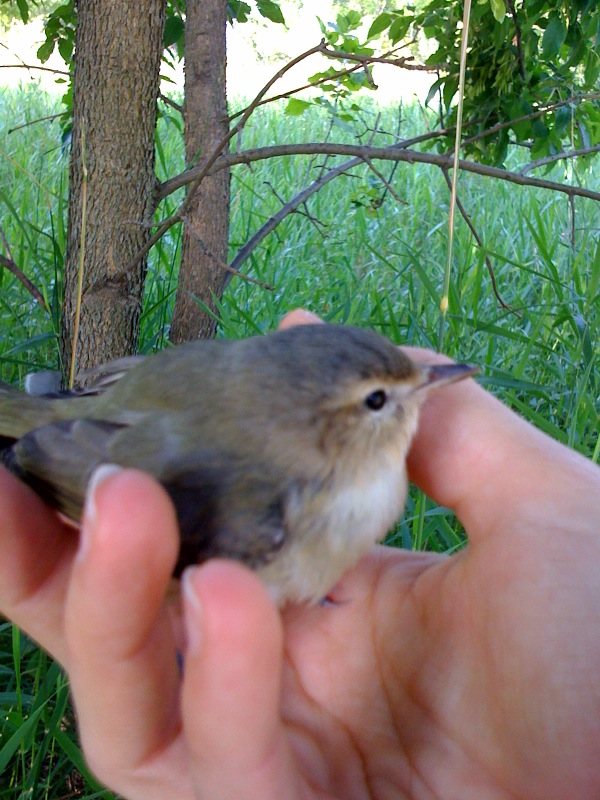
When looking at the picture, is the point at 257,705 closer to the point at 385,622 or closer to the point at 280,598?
the point at 280,598

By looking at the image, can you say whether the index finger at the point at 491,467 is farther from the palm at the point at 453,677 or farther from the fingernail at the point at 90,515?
the fingernail at the point at 90,515

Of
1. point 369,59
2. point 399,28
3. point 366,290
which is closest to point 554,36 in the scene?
point 399,28

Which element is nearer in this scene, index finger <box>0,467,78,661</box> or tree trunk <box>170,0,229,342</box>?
index finger <box>0,467,78,661</box>

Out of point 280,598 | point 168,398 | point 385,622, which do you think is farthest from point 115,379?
point 385,622

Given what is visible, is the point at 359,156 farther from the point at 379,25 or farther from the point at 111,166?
the point at 111,166

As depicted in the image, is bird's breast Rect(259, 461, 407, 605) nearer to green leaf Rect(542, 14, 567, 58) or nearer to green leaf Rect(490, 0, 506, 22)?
green leaf Rect(490, 0, 506, 22)

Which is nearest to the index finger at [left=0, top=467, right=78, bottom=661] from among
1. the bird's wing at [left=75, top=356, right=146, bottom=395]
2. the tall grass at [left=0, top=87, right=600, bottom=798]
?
the tall grass at [left=0, top=87, right=600, bottom=798]
